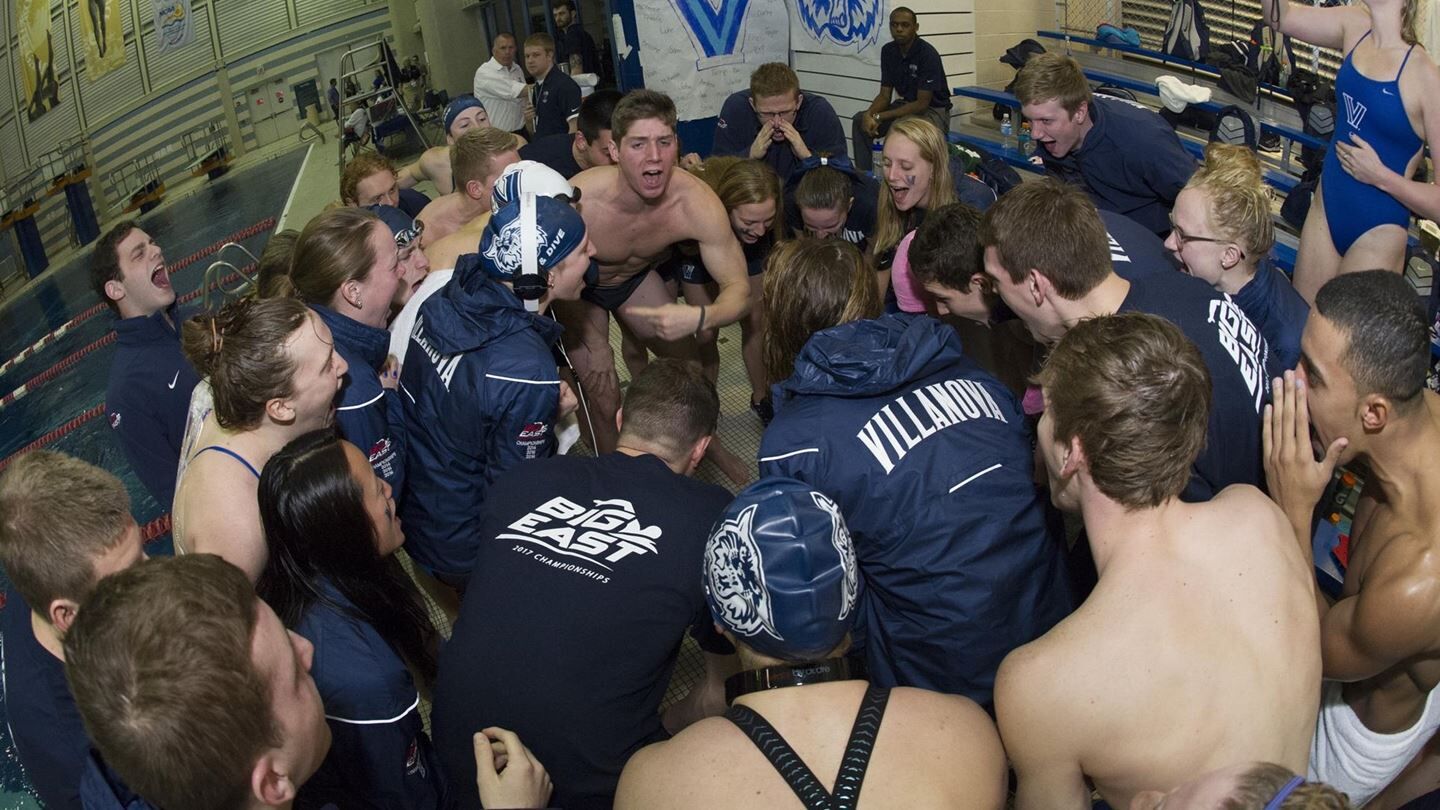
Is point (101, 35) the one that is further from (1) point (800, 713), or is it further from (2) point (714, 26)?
(1) point (800, 713)

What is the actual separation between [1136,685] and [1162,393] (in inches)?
19.2

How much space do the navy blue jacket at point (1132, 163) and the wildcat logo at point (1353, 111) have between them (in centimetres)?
53

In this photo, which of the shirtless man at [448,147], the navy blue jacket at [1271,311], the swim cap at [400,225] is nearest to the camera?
the navy blue jacket at [1271,311]

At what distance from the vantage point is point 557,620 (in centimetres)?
183

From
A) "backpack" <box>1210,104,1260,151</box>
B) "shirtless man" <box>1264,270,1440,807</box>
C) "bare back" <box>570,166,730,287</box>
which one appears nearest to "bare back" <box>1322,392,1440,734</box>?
"shirtless man" <box>1264,270,1440,807</box>

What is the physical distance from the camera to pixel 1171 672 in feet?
4.68

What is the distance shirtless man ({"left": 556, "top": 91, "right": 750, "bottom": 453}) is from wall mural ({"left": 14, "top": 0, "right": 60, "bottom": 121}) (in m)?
8.69

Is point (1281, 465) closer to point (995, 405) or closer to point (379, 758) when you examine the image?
point (995, 405)

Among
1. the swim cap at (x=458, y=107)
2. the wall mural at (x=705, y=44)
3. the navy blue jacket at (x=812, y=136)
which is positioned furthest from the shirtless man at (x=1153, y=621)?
the wall mural at (x=705, y=44)

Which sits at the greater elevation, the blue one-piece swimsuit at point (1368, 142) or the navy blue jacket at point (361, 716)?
the blue one-piece swimsuit at point (1368, 142)

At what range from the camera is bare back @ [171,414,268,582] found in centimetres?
221

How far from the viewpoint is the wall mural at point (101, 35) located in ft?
31.2

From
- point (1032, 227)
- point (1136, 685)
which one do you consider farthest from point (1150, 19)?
point (1136, 685)

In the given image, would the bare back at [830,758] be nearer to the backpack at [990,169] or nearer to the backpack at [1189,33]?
the backpack at [990,169]
